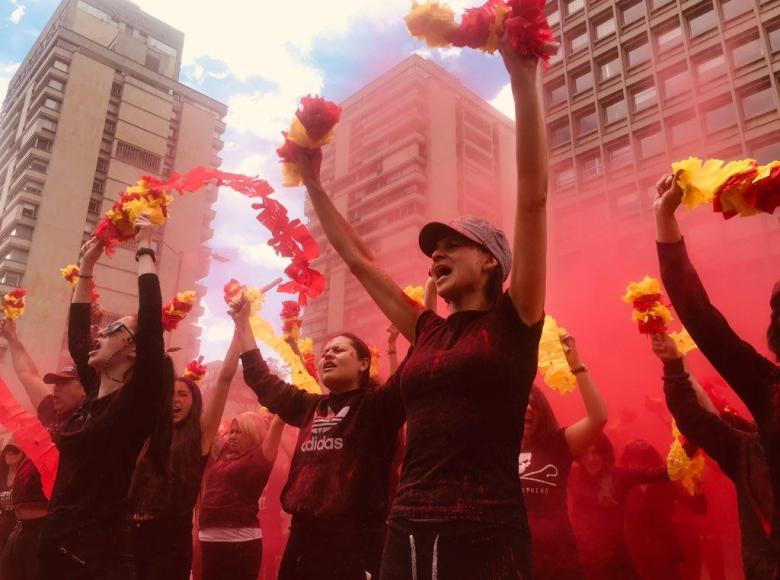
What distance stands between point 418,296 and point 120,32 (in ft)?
161

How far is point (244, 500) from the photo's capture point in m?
4.66

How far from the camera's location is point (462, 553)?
5.39 feet

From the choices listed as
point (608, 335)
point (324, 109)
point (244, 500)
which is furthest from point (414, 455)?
point (608, 335)

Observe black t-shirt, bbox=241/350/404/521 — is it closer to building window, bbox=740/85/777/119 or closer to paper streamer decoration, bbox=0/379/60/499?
paper streamer decoration, bbox=0/379/60/499

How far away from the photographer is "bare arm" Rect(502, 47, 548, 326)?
1.83 m

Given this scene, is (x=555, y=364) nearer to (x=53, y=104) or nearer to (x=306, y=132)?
(x=306, y=132)

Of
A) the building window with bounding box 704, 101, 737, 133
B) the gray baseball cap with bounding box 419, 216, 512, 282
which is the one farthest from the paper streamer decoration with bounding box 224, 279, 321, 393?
the building window with bounding box 704, 101, 737, 133

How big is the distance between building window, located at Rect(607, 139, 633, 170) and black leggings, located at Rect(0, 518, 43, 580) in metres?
27.7

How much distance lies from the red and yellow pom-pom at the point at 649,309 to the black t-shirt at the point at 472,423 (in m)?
1.78

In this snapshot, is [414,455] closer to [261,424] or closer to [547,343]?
[547,343]

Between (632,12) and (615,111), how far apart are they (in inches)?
186

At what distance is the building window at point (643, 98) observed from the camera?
27489mm

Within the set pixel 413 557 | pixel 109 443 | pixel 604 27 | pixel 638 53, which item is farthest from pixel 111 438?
pixel 604 27

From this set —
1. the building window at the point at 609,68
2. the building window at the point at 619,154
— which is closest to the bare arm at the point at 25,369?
the building window at the point at 619,154
